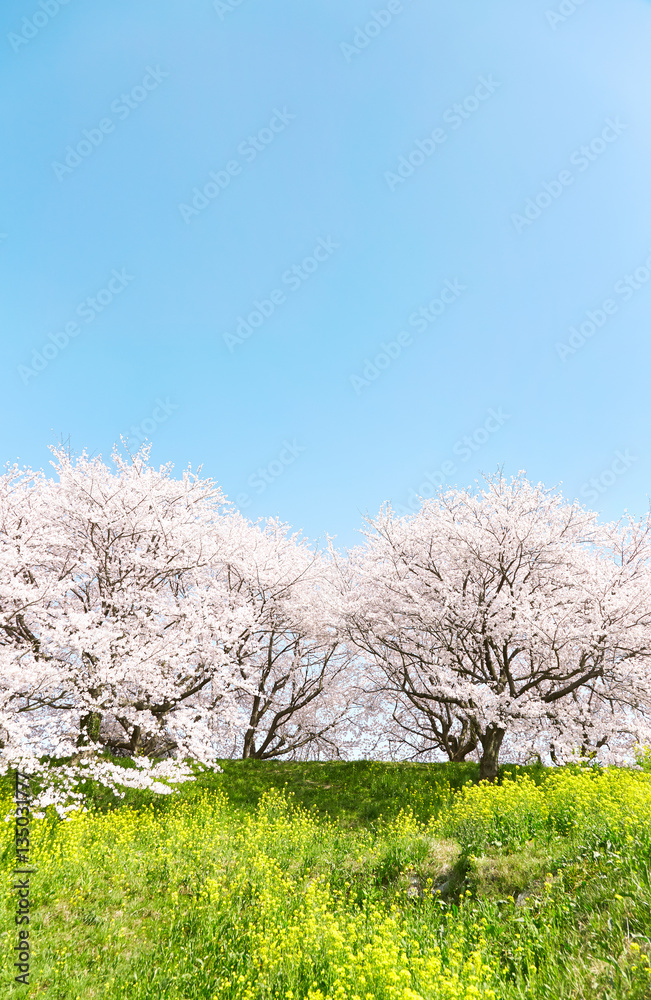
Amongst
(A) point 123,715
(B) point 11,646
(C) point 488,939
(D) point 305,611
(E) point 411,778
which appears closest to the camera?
(C) point 488,939

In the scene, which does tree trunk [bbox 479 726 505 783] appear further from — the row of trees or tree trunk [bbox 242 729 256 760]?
tree trunk [bbox 242 729 256 760]

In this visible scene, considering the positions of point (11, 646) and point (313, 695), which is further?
point (313, 695)

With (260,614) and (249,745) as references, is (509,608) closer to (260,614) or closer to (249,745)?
(260,614)

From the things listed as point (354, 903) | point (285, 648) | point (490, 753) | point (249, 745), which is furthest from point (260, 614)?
point (354, 903)

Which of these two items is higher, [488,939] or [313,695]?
[313,695]

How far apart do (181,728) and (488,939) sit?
11164 millimetres

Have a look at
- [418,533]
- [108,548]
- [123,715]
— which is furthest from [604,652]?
[108,548]

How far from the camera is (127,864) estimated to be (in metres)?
9.04

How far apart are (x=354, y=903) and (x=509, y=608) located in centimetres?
918

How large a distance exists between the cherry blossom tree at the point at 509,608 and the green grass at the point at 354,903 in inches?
180

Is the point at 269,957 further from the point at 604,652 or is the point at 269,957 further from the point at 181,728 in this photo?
the point at 604,652

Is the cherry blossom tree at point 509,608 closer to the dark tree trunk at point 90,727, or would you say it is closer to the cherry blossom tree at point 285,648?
the cherry blossom tree at point 285,648

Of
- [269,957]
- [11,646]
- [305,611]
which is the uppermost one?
[305,611]

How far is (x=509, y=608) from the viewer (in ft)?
48.6
